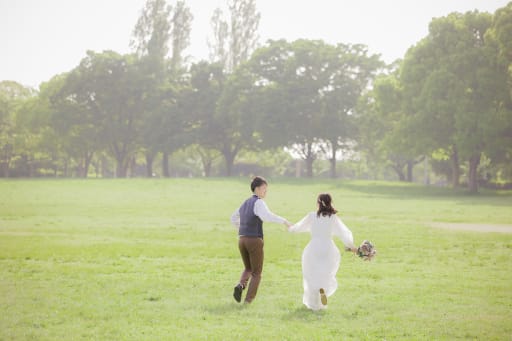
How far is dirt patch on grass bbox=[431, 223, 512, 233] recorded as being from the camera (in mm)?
24414

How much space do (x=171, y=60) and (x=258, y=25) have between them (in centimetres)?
1226

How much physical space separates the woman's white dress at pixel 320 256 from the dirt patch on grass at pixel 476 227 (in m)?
16.0

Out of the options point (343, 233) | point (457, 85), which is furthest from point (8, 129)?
point (343, 233)

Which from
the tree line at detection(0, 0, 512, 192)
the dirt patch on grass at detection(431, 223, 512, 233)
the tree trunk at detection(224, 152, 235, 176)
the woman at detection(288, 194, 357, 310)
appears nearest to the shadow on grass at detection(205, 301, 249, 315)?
the woman at detection(288, 194, 357, 310)

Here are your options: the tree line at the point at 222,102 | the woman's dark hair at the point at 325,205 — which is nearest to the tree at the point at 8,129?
the tree line at the point at 222,102

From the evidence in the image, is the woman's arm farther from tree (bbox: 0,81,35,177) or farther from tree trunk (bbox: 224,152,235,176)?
tree (bbox: 0,81,35,177)

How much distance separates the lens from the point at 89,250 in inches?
696

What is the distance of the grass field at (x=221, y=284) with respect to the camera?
8602mm

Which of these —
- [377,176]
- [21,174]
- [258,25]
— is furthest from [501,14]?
[377,176]

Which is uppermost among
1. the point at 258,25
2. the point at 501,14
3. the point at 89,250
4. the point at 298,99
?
the point at 258,25

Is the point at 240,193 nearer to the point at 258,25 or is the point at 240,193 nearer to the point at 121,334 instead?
the point at 258,25

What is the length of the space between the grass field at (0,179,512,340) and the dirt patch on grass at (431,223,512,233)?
3.02ft

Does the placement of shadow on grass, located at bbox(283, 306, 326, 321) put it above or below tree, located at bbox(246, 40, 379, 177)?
below

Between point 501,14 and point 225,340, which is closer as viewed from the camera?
point 225,340
